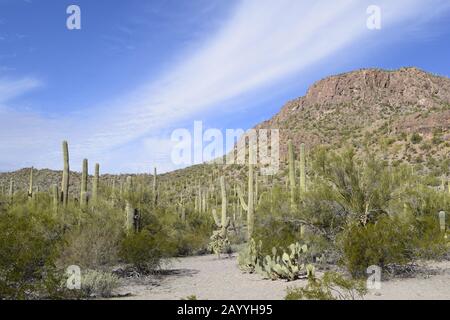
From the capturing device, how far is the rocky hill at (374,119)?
46250 mm

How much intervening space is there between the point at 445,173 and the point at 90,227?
103 ft

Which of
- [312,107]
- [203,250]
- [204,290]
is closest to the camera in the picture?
[204,290]

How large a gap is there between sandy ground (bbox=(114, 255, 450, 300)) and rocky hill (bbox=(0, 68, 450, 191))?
27.7m

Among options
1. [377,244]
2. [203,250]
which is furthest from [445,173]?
[377,244]

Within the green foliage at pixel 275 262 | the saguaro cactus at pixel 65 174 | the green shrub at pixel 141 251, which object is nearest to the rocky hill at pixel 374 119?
the green foliage at pixel 275 262

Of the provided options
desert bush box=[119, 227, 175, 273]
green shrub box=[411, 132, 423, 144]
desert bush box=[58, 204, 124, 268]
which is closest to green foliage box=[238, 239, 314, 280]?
desert bush box=[119, 227, 175, 273]

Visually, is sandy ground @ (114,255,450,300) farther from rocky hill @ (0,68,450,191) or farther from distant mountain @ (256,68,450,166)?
distant mountain @ (256,68,450,166)

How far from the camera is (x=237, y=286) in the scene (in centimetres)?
1260

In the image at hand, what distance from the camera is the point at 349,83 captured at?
278 ft

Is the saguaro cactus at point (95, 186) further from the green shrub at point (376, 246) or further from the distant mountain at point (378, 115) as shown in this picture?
the distant mountain at point (378, 115)

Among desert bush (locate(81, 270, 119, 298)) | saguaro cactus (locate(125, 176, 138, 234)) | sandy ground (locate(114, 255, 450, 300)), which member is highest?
saguaro cactus (locate(125, 176, 138, 234))

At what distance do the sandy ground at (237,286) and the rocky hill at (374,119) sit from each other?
27.7 meters

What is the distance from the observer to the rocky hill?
46250 millimetres
